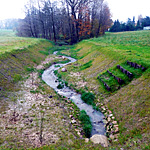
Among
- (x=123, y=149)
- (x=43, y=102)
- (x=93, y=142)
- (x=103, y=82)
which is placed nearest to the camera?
(x=123, y=149)

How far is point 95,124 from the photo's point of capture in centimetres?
715

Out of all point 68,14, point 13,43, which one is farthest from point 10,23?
point 13,43

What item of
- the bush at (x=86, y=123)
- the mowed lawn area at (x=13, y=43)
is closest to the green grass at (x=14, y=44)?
the mowed lawn area at (x=13, y=43)

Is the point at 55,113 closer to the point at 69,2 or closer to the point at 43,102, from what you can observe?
the point at 43,102

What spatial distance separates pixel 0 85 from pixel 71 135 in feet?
22.1

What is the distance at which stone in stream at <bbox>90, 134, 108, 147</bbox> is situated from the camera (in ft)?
18.3

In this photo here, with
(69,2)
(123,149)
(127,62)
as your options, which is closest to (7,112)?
(123,149)

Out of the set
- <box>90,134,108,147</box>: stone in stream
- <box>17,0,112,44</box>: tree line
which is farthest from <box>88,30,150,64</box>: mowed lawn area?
<box>17,0,112,44</box>: tree line

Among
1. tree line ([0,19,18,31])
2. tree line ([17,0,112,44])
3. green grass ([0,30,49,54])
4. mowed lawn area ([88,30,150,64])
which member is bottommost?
mowed lawn area ([88,30,150,64])

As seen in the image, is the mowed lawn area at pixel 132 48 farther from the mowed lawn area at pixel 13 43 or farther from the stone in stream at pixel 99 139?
the mowed lawn area at pixel 13 43

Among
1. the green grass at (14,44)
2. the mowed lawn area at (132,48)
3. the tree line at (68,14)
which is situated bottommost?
the mowed lawn area at (132,48)

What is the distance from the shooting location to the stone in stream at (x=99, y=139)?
18.3ft

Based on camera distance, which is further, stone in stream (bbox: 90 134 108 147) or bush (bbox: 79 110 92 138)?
bush (bbox: 79 110 92 138)

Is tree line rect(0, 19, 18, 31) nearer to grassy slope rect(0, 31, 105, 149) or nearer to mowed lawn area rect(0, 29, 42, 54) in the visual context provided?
mowed lawn area rect(0, 29, 42, 54)
